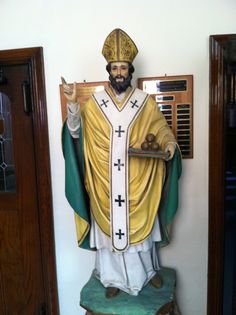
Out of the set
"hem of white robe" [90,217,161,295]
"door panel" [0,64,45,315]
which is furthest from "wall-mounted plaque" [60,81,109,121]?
"hem of white robe" [90,217,161,295]

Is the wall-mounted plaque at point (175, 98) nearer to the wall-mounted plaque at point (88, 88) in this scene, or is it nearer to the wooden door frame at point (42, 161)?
the wall-mounted plaque at point (88, 88)

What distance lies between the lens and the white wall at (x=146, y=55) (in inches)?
53.3

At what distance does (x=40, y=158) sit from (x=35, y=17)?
0.71m

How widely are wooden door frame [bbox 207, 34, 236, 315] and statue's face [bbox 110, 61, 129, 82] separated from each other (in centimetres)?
48

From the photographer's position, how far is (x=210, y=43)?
4.36 ft

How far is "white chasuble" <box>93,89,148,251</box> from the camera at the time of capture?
113cm

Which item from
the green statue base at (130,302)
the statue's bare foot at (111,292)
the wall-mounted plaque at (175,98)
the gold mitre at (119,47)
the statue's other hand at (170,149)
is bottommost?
the green statue base at (130,302)

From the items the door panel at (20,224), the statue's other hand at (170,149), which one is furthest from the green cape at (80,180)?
the door panel at (20,224)

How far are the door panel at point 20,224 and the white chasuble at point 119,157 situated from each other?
1.90 feet

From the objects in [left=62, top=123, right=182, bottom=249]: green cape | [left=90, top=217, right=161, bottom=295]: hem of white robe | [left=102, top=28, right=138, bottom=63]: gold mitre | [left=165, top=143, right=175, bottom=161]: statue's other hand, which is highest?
[left=102, top=28, right=138, bottom=63]: gold mitre

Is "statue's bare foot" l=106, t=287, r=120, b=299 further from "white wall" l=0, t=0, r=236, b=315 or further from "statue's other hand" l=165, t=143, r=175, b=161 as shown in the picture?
"statue's other hand" l=165, t=143, r=175, b=161

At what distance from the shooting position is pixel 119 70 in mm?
1104

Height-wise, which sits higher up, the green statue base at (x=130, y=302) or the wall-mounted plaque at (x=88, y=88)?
the wall-mounted plaque at (x=88, y=88)

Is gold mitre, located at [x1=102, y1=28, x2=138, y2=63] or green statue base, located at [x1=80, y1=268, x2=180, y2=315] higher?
gold mitre, located at [x1=102, y1=28, x2=138, y2=63]
